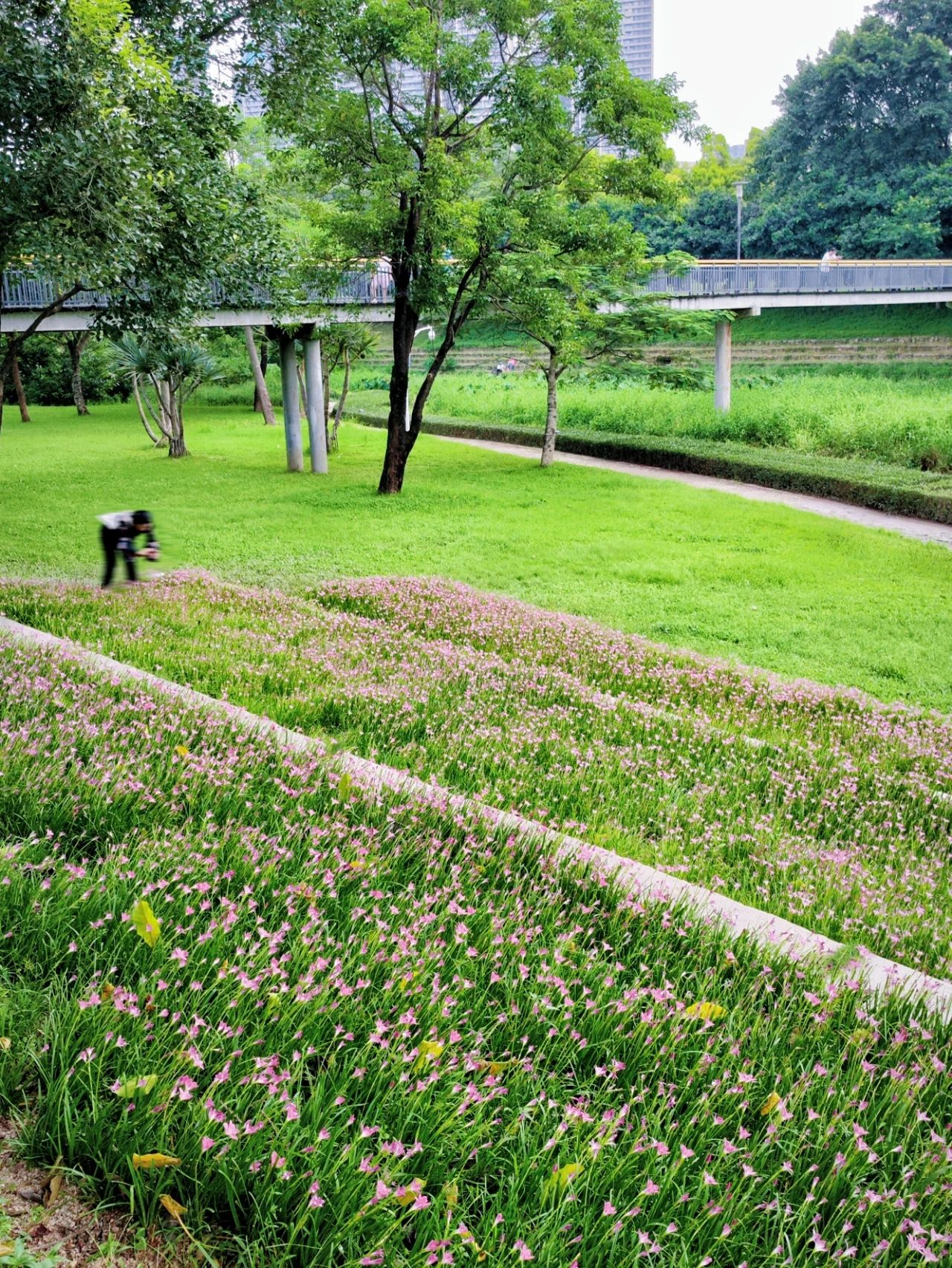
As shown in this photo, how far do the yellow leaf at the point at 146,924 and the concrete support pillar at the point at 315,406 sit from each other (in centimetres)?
2028

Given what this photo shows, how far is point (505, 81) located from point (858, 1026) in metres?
18.7

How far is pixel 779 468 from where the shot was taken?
2103cm

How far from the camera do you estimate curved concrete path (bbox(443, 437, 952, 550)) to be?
54.7 ft

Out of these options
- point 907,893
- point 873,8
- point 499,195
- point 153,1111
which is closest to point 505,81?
point 499,195

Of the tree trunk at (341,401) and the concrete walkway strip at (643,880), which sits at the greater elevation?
the tree trunk at (341,401)

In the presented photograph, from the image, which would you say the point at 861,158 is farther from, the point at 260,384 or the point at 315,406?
the point at 315,406

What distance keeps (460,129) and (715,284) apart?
1384cm

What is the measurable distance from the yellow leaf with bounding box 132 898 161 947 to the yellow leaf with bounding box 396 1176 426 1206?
939 mm

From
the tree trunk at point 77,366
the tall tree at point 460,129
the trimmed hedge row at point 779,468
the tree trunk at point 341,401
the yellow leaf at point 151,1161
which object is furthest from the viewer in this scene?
the tree trunk at point 77,366

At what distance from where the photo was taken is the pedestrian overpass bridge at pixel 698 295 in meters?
18.2

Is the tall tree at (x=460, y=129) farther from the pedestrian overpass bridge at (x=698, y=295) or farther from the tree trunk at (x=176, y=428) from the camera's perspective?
the tree trunk at (x=176, y=428)

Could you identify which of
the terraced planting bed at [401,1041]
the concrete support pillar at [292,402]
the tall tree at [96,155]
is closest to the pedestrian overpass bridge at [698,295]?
the concrete support pillar at [292,402]

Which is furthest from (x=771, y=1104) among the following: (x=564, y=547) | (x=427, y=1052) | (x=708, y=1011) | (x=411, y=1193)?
(x=564, y=547)

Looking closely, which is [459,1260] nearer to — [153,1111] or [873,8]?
[153,1111]
